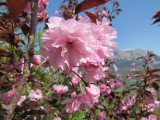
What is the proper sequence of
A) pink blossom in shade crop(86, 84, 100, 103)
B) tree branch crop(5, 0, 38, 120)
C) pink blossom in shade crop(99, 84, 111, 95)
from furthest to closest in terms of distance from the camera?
pink blossom in shade crop(99, 84, 111, 95), pink blossom in shade crop(86, 84, 100, 103), tree branch crop(5, 0, 38, 120)

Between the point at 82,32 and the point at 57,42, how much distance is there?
0.34ft

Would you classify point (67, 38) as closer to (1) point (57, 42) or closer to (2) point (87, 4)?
(1) point (57, 42)

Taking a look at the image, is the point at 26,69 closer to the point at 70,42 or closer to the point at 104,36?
the point at 70,42

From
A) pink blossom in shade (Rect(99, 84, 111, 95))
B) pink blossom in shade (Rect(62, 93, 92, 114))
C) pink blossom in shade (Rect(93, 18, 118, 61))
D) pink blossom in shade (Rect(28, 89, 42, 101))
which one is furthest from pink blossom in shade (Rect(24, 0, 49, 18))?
pink blossom in shade (Rect(28, 89, 42, 101))

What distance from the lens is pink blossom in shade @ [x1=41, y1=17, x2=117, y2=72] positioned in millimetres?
485

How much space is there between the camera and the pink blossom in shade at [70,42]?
485mm

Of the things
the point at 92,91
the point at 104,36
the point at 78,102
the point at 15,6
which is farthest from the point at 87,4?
the point at 78,102

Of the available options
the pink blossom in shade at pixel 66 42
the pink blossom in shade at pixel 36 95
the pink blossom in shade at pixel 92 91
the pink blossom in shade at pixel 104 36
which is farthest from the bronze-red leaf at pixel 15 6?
the pink blossom in shade at pixel 36 95

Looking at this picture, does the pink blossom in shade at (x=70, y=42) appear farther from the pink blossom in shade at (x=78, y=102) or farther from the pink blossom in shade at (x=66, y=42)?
the pink blossom in shade at (x=78, y=102)

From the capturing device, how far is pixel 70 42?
0.57 m

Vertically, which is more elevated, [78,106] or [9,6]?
[9,6]

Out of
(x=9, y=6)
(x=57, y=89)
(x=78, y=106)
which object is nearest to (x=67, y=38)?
(x=9, y=6)

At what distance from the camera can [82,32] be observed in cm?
49

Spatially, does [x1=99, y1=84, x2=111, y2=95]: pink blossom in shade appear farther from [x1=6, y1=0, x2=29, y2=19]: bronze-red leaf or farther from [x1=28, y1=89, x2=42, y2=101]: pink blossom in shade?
[x1=6, y1=0, x2=29, y2=19]: bronze-red leaf
